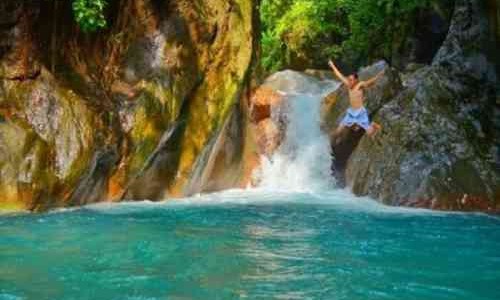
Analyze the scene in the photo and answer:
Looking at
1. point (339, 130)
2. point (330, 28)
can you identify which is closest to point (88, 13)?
point (339, 130)

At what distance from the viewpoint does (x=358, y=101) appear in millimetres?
13484

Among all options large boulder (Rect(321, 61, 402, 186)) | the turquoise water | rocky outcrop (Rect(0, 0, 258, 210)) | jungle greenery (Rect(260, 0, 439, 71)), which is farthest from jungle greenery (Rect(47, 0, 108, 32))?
jungle greenery (Rect(260, 0, 439, 71))

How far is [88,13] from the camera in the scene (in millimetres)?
12133

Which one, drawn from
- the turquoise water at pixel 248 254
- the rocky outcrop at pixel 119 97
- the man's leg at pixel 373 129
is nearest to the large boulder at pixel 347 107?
the man's leg at pixel 373 129

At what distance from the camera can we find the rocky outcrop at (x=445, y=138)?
491 inches

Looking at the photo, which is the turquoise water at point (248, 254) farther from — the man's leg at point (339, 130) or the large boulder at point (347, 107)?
the large boulder at point (347, 107)

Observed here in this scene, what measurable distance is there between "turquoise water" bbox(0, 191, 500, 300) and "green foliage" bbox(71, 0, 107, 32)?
327 centimetres

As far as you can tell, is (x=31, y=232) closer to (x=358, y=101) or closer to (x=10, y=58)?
(x=10, y=58)

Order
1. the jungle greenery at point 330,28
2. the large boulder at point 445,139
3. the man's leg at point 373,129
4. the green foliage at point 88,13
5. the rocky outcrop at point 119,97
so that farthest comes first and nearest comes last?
the jungle greenery at point 330,28
the man's leg at point 373,129
the large boulder at point 445,139
the green foliage at point 88,13
the rocky outcrop at point 119,97

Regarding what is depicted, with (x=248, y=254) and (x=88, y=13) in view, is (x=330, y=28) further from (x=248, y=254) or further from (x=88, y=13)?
(x=248, y=254)

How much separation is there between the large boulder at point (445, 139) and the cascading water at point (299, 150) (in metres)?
1.23

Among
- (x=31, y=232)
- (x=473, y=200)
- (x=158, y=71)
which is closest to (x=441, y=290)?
(x=31, y=232)

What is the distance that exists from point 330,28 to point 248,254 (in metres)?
20.0

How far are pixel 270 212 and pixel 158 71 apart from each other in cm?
401
